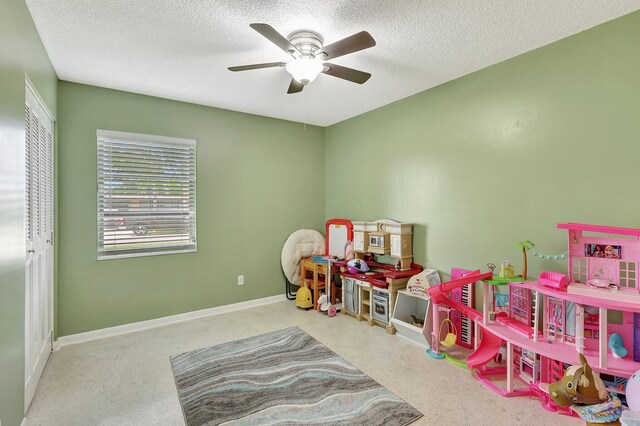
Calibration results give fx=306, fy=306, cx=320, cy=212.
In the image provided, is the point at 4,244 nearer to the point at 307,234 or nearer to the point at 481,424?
the point at 481,424

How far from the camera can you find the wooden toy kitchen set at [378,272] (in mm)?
3357

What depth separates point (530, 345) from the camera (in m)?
2.09

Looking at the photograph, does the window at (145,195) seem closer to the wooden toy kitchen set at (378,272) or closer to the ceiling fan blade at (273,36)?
the wooden toy kitchen set at (378,272)

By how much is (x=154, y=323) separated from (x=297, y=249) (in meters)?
1.95

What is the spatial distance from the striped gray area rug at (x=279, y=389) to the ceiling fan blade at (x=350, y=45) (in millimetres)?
2324

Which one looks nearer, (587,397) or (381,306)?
(587,397)

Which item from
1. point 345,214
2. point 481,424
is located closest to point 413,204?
point 345,214

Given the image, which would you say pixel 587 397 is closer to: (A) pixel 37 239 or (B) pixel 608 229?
(B) pixel 608 229

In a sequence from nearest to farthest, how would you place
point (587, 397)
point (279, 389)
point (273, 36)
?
1. point (587, 397)
2. point (273, 36)
3. point (279, 389)

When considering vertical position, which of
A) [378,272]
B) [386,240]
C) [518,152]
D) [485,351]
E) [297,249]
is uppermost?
[518,152]

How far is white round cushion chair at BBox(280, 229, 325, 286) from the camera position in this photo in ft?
14.2

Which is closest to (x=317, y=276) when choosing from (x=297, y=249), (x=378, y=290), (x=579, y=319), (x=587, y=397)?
(x=297, y=249)

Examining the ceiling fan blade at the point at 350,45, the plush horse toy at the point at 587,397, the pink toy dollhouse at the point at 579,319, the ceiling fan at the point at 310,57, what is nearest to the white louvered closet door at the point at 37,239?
the ceiling fan at the point at 310,57

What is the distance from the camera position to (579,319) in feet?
6.42
